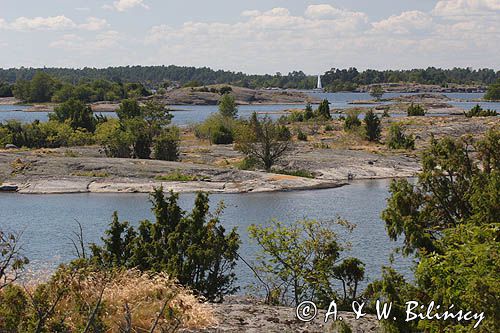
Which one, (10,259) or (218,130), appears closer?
(10,259)

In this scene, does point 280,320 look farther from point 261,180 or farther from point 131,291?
point 261,180

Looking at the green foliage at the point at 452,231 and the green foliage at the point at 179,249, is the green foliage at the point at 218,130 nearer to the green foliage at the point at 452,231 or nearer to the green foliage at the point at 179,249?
the green foliage at the point at 452,231

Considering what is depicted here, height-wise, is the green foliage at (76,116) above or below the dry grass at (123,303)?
below

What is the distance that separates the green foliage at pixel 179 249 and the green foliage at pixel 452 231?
451 centimetres

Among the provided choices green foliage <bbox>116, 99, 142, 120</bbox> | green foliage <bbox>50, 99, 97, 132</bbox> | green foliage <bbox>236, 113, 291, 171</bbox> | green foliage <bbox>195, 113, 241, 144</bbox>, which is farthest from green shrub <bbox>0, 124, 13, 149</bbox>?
green foliage <bbox>236, 113, 291, 171</bbox>

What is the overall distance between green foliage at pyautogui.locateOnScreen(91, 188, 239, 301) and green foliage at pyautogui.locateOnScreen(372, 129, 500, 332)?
451 centimetres

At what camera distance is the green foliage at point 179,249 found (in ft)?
58.6

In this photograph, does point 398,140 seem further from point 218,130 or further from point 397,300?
point 397,300

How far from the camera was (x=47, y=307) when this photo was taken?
1150 centimetres

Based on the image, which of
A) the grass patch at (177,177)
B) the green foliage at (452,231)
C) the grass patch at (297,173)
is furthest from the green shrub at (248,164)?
the green foliage at (452,231)

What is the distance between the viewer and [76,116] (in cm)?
8000

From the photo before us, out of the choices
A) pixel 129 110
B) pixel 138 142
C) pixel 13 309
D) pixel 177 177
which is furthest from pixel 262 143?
pixel 13 309

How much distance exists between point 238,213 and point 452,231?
27.3 metres

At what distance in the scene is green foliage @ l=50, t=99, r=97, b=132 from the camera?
78.4 m
